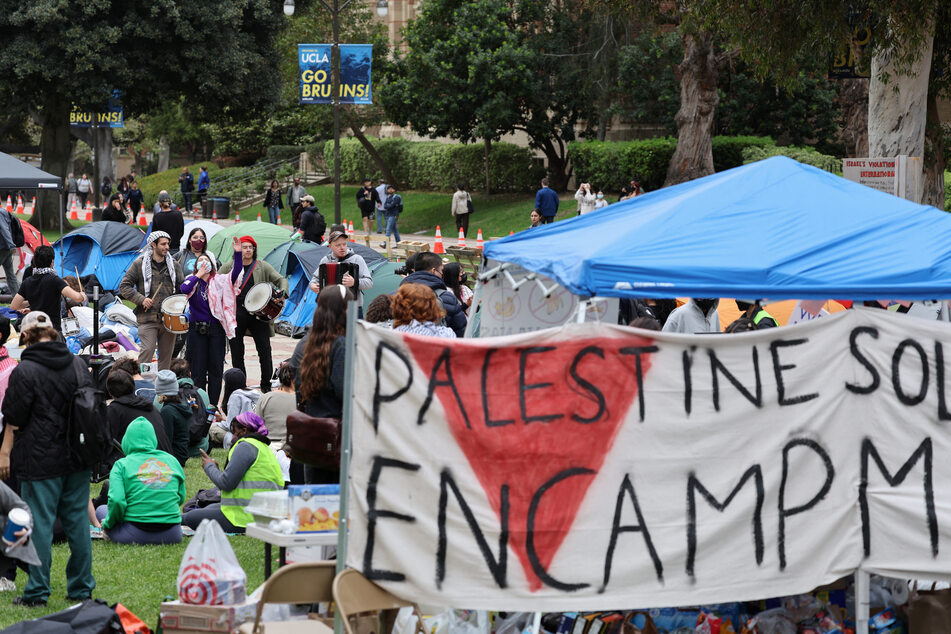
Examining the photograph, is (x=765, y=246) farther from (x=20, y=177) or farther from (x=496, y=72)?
(x=496, y=72)

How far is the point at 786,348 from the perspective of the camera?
5324 millimetres

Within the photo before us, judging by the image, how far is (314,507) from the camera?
5.50 metres

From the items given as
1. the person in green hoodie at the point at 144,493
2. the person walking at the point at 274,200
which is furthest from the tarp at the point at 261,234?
the person walking at the point at 274,200

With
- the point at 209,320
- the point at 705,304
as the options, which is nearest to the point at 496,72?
the point at 209,320

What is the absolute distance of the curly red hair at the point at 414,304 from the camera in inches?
275

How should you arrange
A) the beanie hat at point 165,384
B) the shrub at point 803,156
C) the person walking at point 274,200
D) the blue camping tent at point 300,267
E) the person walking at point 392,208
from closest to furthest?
the beanie hat at point 165,384
the blue camping tent at point 300,267
the shrub at point 803,156
the person walking at point 392,208
the person walking at point 274,200

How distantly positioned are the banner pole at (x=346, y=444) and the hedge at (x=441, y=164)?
115ft

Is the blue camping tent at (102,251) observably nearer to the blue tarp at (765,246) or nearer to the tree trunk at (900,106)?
the tree trunk at (900,106)

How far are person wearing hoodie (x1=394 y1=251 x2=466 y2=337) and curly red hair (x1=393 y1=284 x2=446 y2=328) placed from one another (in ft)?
8.64

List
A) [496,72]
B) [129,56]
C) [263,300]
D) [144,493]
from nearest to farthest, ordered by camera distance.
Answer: [144,493]
[263,300]
[129,56]
[496,72]

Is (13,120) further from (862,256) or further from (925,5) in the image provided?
(862,256)

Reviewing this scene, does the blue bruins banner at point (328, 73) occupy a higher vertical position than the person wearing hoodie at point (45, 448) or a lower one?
higher

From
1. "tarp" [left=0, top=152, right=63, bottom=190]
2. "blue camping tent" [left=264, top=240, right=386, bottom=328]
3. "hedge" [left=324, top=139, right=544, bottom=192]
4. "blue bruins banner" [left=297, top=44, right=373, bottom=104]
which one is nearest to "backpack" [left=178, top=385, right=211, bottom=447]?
"tarp" [left=0, top=152, right=63, bottom=190]

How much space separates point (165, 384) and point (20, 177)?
775cm
